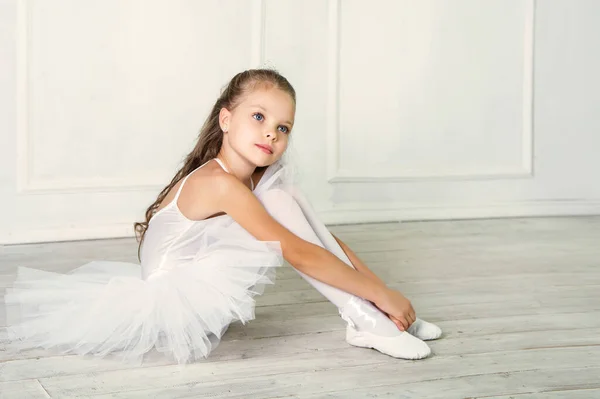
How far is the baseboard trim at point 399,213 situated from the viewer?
9.86ft

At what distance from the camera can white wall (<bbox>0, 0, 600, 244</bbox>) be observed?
117 inches

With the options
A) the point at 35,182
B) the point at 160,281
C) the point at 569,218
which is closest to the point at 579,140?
the point at 569,218

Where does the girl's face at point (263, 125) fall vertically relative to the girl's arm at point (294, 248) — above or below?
above

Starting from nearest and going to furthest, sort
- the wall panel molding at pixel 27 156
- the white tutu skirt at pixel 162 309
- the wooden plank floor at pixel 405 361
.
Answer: the wooden plank floor at pixel 405 361
the white tutu skirt at pixel 162 309
the wall panel molding at pixel 27 156

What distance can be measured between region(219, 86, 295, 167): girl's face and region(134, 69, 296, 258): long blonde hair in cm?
2

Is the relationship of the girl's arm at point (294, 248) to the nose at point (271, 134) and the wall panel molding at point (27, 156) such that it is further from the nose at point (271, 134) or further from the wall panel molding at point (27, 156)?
the wall panel molding at point (27, 156)

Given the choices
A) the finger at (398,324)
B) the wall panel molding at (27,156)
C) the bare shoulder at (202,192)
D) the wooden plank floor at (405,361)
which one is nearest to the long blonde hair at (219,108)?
the bare shoulder at (202,192)

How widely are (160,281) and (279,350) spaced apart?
0.28m

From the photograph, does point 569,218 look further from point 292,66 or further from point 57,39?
point 57,39

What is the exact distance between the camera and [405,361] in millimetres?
1694

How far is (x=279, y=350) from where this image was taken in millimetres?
1765

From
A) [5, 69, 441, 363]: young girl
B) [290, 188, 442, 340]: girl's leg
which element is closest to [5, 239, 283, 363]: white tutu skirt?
[5, 69, 441, 363]: young girl

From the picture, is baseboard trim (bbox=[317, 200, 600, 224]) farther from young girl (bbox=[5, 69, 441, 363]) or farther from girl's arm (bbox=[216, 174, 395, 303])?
girl's arm (bbox=[216, 174, 395, 303])

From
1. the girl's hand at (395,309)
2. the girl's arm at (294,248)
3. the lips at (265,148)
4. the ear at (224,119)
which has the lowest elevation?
the girl's hand at (395,309)
